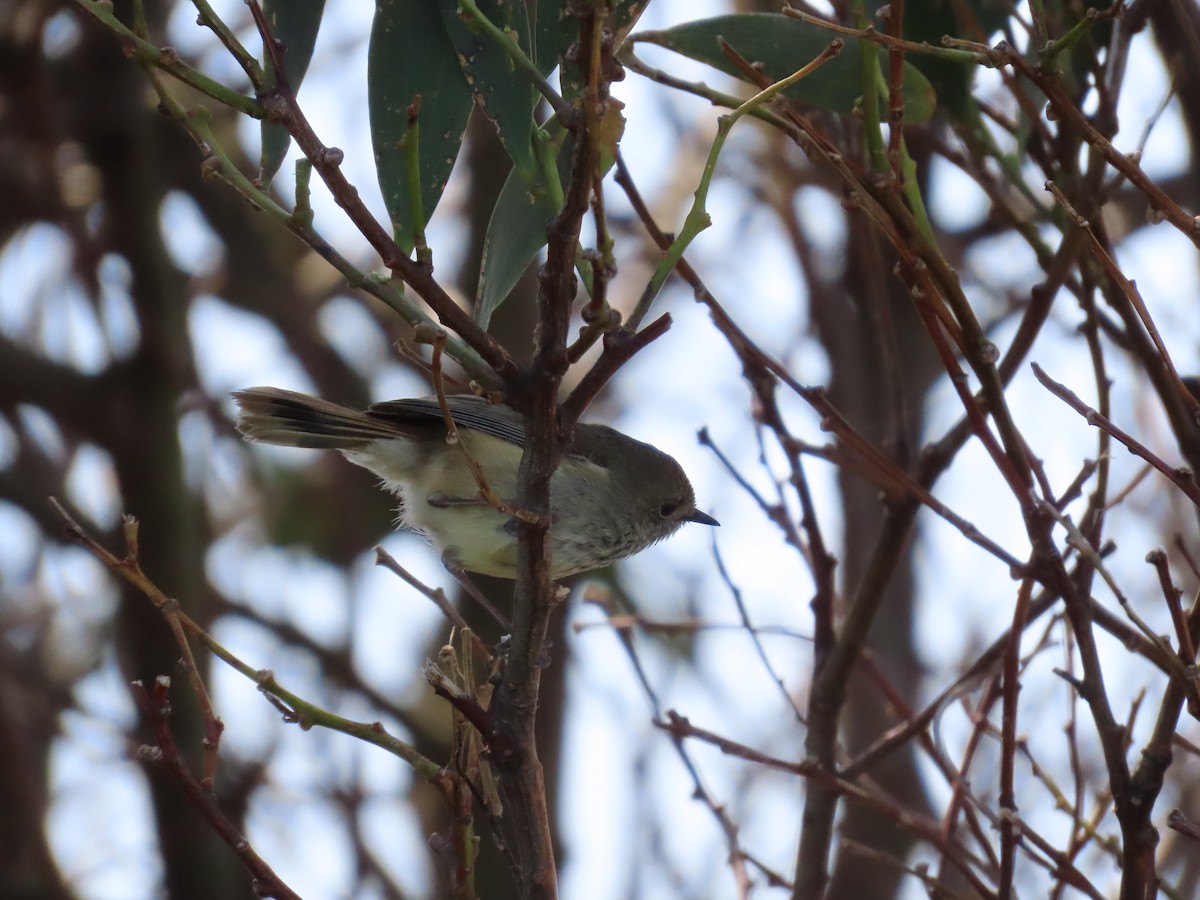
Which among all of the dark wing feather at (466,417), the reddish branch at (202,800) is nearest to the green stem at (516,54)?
the reddish branch at (202,800)

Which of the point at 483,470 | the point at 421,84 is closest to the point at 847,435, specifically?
the point at 421,84

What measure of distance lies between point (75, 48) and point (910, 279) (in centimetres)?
442

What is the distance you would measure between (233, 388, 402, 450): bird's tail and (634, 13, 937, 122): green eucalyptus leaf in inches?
60.1

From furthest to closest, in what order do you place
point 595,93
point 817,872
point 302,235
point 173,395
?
point 173,395 → point 817,872 → point 302,235 → point 595,93

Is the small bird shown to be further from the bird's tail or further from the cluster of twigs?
the cluster of twigs

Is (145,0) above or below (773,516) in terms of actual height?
above

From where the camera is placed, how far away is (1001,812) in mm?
1894

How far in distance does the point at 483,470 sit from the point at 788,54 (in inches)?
58.7

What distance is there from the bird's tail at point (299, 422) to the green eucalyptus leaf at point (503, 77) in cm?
156

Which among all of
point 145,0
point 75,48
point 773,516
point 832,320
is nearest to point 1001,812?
point 773,516

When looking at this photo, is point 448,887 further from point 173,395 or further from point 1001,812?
point 173,395

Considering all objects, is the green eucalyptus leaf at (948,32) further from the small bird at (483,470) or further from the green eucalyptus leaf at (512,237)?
the small bird at (483,470)

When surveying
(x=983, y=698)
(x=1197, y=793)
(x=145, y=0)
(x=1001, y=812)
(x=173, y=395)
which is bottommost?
(x=1001, y=812)

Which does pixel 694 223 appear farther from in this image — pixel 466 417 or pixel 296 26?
pixel 466 417
